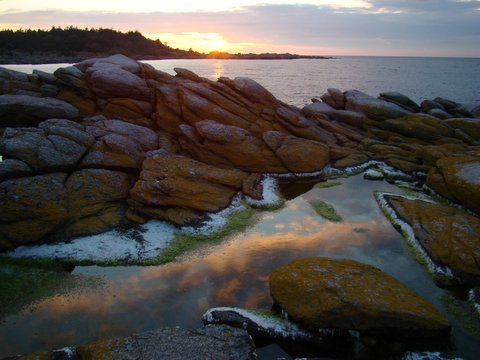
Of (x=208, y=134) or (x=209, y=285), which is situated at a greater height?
(x=208, y=134)

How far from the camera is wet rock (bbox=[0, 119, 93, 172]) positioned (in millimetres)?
24672

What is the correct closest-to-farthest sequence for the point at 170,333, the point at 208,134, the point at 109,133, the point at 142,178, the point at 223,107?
1. the point at 170,333
2. the point at 142,178
3. the point at 109,133
4. the point at 208,134
5. the point at 223,107

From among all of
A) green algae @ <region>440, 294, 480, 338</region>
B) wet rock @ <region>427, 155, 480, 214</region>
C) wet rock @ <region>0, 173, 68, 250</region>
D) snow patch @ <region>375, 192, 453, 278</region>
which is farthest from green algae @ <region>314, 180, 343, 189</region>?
wet rock @ <region>0, 173, 68, 250</region>

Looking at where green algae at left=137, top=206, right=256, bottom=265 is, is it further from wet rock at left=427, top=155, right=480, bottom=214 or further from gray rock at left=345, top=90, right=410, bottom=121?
gray rock at left=345, top=90, right=410, bottom=121

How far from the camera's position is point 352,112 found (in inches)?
1871

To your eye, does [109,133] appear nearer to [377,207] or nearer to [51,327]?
[51,327]

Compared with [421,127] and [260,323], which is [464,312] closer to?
[260,323]

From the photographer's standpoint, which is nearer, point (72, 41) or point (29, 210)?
point (29, 210)

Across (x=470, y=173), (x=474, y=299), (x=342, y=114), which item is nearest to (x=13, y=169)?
(x=474, y=299)

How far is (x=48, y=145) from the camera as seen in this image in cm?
2595

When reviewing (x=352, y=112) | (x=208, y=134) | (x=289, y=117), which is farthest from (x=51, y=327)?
(x=352, y=112)

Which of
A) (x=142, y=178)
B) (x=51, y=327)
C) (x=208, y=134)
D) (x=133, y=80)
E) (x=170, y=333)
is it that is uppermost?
(x=133, y=80)

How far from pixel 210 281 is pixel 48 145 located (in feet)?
52.6

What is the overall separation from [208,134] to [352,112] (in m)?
22.7
